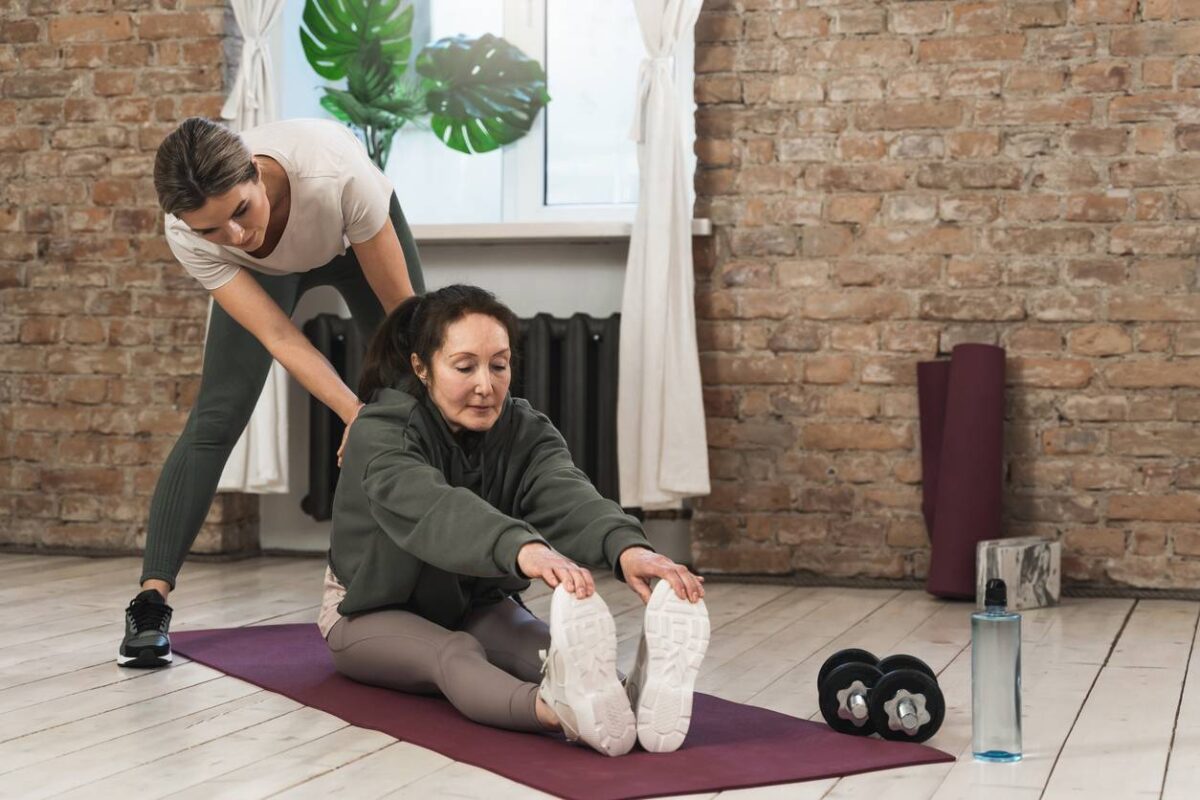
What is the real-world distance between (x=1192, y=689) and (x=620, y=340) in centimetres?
172

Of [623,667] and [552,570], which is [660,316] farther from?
[552,570]

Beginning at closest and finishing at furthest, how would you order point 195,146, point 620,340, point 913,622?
point 195,146 < point 913,622 < point 620,340

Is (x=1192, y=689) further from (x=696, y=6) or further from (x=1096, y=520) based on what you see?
(x=696, y=6)

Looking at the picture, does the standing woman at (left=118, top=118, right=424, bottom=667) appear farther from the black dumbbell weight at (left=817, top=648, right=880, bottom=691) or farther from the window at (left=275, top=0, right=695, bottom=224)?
the window at (left=275, top=0, right=695, bottom=224)

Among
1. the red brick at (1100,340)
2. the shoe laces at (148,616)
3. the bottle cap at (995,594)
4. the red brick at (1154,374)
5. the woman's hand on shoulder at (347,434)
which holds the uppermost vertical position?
the red brick at (1100,340)

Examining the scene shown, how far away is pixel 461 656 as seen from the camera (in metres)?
2.10

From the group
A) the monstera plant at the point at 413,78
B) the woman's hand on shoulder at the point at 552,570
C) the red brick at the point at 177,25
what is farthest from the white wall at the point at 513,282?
the woman's hand on shoulder at the point at 552,570

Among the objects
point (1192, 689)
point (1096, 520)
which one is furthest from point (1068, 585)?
point (1192, 689)

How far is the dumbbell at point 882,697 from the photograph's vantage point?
198 cm

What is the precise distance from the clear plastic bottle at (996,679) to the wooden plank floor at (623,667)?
0.04m

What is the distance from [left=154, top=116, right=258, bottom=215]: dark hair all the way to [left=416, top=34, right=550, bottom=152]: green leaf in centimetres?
187

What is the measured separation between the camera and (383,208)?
2561 millimetres

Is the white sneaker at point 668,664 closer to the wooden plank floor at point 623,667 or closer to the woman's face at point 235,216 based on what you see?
the wooden plank floor at point 623,667

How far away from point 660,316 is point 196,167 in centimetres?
163
